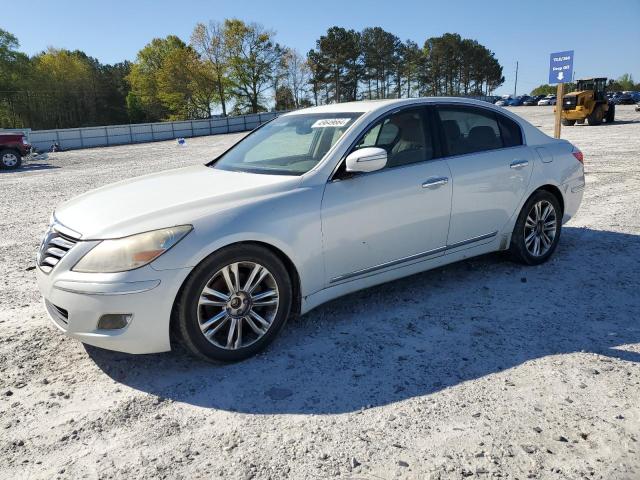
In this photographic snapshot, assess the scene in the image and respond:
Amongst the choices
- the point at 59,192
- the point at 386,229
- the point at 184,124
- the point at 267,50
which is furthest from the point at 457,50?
the point at 386,229

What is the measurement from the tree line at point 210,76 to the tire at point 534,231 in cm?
6113

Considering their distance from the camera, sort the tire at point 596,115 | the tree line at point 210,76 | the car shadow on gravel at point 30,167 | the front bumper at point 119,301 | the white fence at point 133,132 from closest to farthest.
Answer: the front bumper at point 119,301
the car shadow on gravel at point 30,167
the tire at point 596,115
the white fence at point 133,132
the tree line at point 210,76

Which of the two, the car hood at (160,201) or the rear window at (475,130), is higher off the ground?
the rear window at (475,130)

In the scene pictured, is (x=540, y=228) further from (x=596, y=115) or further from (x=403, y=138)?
(x=596, y=115)

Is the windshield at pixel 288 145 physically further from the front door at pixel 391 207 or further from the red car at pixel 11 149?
the red car at pixel 11 149

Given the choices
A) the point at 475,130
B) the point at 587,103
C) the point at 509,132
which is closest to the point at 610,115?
the point at 587,103

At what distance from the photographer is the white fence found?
3278 cm

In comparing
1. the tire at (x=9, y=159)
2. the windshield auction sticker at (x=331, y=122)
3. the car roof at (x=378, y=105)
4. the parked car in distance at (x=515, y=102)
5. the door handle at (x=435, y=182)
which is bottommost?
the tire at (x=9, y=159)

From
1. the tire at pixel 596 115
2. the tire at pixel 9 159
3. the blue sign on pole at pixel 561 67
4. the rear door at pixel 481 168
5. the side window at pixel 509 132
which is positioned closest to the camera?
the rear door at pixel 481 168

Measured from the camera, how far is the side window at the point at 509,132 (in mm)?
4777

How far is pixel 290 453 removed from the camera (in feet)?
8.04

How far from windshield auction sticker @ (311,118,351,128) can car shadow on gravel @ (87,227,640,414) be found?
1.44 metres

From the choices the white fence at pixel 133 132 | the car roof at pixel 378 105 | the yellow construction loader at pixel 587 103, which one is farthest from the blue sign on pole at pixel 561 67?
the white fence at pixel 133 132

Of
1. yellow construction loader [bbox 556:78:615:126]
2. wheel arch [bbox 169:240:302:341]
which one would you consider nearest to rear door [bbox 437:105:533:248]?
wheel arch [bbox 169:240:302:341]
